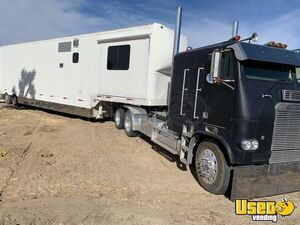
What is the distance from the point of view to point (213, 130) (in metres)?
6.10

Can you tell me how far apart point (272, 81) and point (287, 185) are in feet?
6.05

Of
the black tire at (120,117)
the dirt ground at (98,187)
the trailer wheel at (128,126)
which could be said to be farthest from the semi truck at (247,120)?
the black tire at (120,117)

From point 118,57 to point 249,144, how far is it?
6.89 metres

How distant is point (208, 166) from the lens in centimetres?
617

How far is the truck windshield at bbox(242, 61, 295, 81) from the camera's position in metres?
5.63

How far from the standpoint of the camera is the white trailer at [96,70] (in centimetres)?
1010

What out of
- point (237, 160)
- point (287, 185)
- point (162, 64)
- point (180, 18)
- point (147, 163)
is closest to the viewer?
point (237, 160)

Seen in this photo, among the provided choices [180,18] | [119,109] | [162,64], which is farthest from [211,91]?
[119,109]

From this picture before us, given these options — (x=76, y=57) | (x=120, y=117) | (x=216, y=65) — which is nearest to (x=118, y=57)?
(x=120, y=117)

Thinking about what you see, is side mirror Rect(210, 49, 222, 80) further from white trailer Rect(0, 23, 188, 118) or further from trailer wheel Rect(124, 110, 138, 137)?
trailer wheel Rect(124, 110, 138, 137)

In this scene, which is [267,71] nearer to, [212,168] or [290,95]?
[290,95]

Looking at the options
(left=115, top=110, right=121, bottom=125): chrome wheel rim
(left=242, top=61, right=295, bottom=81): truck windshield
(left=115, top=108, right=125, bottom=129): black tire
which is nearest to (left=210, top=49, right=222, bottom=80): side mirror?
(left=242, top=61, right=295, bottom=81): truck windshield

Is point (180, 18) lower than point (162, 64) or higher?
higher

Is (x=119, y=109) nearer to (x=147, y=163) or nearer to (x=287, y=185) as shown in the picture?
(x=147, y=163)
